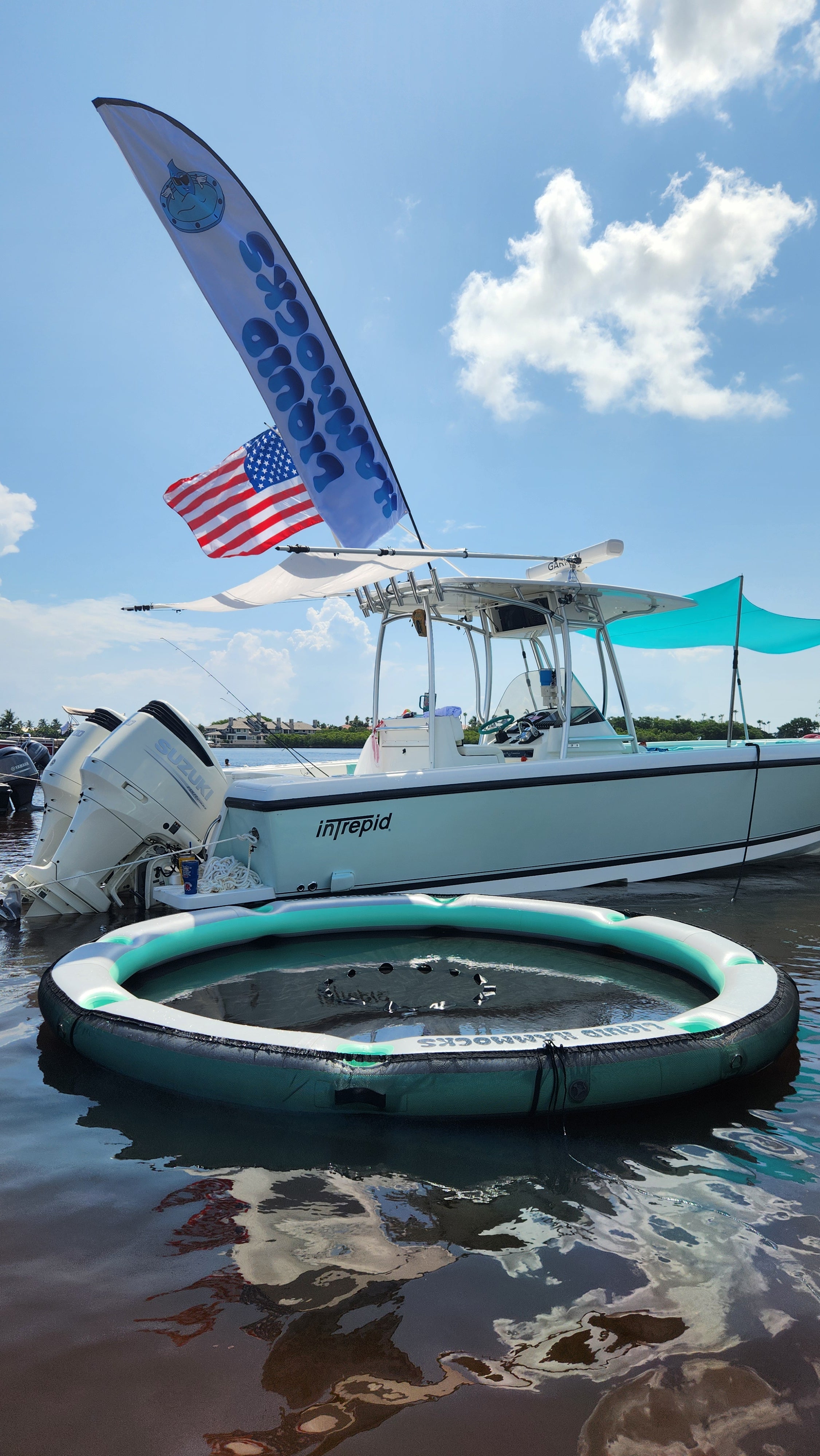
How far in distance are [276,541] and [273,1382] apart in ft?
25.1

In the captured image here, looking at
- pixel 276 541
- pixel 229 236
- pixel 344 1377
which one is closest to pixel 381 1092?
pixel 344 1377

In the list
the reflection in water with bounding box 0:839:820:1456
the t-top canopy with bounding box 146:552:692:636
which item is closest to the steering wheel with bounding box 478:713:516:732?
the t-top canopy with bounding box 146:552:692:636

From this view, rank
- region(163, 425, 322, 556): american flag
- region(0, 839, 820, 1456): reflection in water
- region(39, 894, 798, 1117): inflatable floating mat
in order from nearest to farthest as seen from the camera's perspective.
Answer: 1. region(0, 839, 820, 1456): reflection in water
2. region(39, 894, 798, 1117): inflatable floating mat
3. region(163, 425, 322, 556): american flag

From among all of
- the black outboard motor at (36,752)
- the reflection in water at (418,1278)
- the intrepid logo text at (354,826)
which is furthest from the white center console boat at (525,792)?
the black outboard motor at (36,752)

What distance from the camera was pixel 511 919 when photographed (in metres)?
5.31

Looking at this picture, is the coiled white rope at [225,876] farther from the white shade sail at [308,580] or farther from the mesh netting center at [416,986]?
the white shade sail at [308,580]

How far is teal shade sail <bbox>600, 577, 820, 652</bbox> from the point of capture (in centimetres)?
1065

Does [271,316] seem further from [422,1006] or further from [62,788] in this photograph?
[422,1006]

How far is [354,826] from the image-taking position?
7.02m

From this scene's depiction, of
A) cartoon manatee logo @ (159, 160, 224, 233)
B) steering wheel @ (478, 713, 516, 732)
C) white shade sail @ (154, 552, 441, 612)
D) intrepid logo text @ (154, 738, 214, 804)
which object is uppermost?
cartoon manatee logo @ (159, 160, 224, 233)

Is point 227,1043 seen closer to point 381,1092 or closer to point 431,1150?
point 381,1092

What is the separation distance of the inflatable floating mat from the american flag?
458 centimetres

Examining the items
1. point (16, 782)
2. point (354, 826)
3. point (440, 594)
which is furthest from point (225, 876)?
point (16, 782)

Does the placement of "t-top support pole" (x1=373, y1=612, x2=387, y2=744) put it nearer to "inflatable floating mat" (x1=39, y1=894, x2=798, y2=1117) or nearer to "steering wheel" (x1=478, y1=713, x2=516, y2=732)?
"steering wheel" (x1=478, y1=713, x2=516, y2=732)
